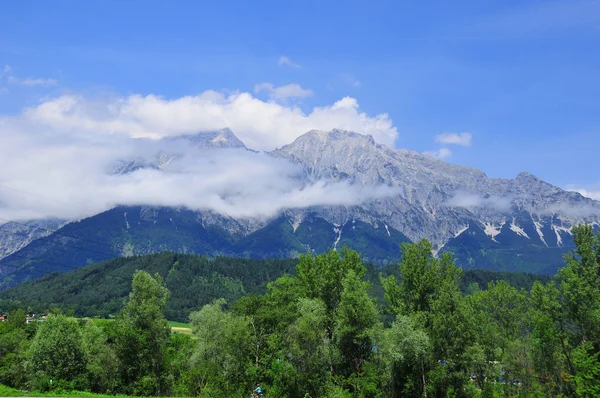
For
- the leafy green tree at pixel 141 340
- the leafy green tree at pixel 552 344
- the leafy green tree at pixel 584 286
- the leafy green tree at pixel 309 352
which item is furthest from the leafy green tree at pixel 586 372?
the leafy green tree at pixel 141 340

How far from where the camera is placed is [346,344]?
73.3 metres

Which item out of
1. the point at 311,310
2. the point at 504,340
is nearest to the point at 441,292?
the point at 311,310

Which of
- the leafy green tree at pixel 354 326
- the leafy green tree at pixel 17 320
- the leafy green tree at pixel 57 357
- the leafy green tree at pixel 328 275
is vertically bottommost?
the leafy green tree at pixel 17 320

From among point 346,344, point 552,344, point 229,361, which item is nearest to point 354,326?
point 346,344

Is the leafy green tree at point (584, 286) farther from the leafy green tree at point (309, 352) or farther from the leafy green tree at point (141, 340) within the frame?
the leafy green tree at point (141, 340)

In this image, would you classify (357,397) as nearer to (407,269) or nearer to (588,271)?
(407,269)

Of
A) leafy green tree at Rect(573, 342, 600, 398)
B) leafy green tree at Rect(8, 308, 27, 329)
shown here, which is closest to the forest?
leafy green tree at Rect(573, 342, 600, 398)

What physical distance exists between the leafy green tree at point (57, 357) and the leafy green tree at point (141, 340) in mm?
8807

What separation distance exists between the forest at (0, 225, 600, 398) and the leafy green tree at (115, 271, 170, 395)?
20cm

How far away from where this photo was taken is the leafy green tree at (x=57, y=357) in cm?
7956

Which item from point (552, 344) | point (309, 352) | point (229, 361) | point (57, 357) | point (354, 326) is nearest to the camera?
point (309, 352)

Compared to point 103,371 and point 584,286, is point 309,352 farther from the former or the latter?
point 584,286

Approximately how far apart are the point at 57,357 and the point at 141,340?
16.6m

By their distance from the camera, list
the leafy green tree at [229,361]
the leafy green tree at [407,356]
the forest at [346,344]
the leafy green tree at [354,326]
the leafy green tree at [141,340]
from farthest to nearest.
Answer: the leafy green tree at [141,340]
the leafy green tree at [354,326]
the leafy green tree at [229,361]
the leafy green tree at [407,356]
the forest at [346,344]
